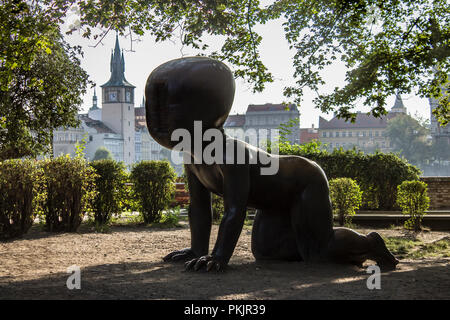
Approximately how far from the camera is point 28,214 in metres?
7.72

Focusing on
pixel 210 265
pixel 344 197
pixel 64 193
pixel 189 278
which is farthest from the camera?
pixel 344 197

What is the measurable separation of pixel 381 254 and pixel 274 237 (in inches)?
42.0

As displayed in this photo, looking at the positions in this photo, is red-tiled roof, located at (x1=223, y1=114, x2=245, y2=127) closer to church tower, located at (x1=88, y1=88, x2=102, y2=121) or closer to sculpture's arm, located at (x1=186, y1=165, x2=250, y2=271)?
church tower, located at (x1=88, y1=88, x2=102, y2=121)

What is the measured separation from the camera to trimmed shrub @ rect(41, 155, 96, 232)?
8.50 m

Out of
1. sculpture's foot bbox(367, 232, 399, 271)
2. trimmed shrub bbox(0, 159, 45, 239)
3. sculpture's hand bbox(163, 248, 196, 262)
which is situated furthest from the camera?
trimmed shrub bbox(0, 159, 45, 239)

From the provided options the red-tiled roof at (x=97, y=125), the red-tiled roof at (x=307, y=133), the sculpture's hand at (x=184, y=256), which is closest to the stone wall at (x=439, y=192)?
the sculpture's hand at (x=184, y=256)

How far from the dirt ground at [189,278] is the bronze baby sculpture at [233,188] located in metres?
0.17

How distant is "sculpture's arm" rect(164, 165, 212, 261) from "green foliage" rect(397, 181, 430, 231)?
6088mm

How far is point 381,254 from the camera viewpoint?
4.64 m

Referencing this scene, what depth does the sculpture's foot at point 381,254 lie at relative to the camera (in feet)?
15.0

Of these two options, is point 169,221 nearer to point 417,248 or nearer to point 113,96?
point 417,248

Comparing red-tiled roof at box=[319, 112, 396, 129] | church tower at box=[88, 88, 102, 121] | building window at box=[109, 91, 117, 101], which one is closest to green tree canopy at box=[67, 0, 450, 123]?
red-tiled roof at box=[319, 112, 396, 129]

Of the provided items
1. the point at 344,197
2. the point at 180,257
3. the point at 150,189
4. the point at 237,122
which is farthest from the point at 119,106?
the point at 180,257

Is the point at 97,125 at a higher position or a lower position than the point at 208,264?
higher
